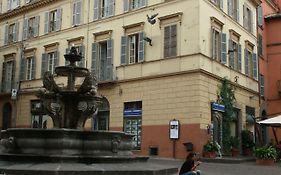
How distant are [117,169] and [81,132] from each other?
216cm

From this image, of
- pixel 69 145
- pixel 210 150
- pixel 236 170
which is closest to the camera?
pixel 69 145

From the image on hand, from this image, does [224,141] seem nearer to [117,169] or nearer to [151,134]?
[151,134]

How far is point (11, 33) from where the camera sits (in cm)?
3591

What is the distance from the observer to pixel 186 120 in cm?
2333

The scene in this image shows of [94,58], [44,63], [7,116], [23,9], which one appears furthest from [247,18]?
[7,116]

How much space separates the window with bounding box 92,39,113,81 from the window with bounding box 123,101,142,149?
2394mm

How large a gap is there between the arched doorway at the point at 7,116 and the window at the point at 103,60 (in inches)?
393

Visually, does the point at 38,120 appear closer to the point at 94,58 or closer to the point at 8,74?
the point at 8,74

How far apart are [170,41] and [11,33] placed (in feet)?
54.7

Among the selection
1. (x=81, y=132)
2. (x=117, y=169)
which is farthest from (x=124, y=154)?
(x=117, y=169)

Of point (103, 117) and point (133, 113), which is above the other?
point (133, 113)

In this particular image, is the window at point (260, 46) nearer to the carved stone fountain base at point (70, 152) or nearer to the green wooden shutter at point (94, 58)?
the green wooden shutter at point (94, 58)

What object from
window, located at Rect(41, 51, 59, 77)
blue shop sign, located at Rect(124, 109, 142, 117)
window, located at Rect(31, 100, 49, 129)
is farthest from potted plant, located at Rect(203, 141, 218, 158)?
window, located at Rect(41, 51, 59, 77)

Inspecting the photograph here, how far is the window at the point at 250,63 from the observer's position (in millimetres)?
29961
